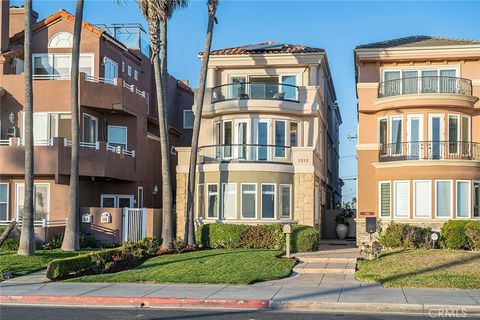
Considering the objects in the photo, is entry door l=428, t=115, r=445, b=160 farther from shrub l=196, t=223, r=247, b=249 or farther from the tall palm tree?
the tall palm tree

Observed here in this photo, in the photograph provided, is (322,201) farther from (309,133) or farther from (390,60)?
(390,60)

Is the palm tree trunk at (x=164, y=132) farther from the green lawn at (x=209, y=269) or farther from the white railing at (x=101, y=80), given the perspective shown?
the white railing at (x=101, y=80)

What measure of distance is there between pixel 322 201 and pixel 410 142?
781cm

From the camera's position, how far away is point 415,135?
30.4 metres

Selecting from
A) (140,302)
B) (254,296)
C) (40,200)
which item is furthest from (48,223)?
(254,296)

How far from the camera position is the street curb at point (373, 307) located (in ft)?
48.3

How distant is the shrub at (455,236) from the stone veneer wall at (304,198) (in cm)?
580

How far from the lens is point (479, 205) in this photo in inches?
1164

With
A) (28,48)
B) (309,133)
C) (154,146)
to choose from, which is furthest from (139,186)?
(28,48)

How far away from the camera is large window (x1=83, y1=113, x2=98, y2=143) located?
30.9 meters

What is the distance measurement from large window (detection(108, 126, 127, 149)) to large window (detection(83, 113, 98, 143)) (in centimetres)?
108

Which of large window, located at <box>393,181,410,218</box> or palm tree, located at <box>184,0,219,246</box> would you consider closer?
palm tree, located at <box>184,0,219,246</box>

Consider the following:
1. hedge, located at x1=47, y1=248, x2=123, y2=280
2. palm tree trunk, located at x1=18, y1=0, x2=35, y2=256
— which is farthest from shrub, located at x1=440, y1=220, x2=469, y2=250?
palm tree trunk, located at x1=18, y1=0, x2=35, y2=256

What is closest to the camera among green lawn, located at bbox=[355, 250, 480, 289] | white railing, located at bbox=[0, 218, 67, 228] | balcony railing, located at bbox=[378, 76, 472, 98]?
green lawn, located at bbox=[355, 250, 480, 289]
